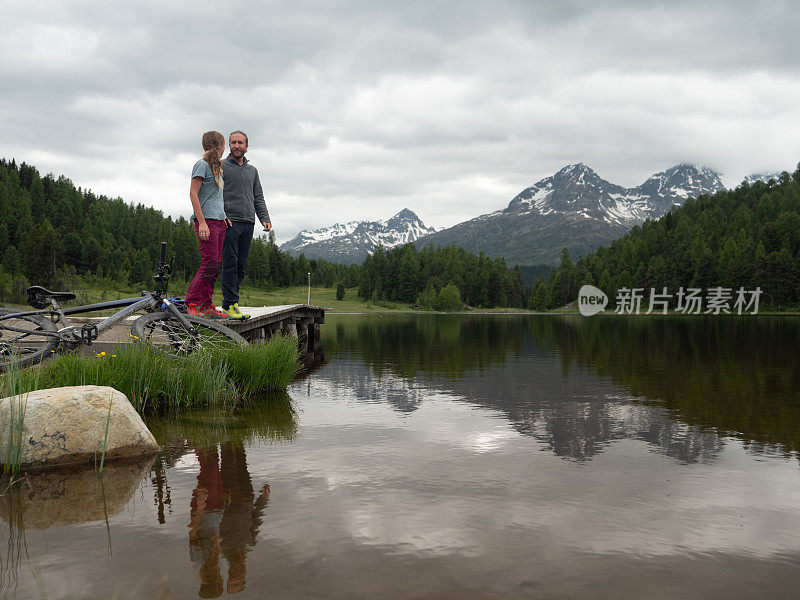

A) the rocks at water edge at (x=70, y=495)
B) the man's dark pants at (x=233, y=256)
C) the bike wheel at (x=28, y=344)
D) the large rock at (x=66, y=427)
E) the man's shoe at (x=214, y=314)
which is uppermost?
the man's dark pants at (x=233, y=256)

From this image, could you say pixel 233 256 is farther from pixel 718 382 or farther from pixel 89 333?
pixel 718 382

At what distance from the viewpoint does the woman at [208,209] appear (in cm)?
1172

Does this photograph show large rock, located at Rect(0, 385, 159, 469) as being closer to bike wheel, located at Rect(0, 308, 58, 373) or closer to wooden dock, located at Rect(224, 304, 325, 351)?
bike wheel, located at Rect(0, 308, 58, 373)

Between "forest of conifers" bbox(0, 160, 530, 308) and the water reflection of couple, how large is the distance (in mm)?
118400

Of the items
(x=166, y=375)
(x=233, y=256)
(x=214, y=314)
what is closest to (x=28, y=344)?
(x=166, y=375)

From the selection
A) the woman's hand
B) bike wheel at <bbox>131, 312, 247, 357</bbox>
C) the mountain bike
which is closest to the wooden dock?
bike wheel at <bbox>131, 312, 247, 357</bbox>

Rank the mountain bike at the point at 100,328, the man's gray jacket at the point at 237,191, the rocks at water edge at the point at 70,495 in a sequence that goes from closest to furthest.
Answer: the rocks at water edge at the point at 70,495, the mountain bike at the point at 100,328, the man's gray jacket at the point at 237,191

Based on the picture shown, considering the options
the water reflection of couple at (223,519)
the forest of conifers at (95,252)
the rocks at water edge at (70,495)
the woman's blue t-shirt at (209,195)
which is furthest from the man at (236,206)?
the forest of conifers at (95,252)

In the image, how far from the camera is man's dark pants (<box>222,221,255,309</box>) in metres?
13.2

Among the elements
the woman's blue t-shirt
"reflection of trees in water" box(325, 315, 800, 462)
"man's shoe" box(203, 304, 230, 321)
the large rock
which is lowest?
"reflection of trees in water" box(325, 315, 800, 462)

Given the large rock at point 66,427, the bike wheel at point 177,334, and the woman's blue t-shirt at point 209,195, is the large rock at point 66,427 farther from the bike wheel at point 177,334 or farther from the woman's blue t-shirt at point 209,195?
the woman's blue t-shirt at point 209,195

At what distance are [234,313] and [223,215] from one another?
8.72 ft

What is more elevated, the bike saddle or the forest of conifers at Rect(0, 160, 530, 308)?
the forest of conifers at Rect(0, 160, 530, 308)

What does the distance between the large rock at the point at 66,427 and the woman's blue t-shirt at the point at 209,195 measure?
20.6ft
